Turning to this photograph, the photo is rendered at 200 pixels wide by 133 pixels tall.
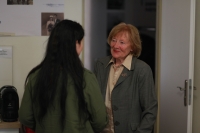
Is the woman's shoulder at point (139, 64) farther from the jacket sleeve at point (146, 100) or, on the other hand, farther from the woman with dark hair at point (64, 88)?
the woman with dark hair at point (64, 88)

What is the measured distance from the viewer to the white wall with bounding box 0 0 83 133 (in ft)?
9.62

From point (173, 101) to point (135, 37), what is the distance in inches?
45.4

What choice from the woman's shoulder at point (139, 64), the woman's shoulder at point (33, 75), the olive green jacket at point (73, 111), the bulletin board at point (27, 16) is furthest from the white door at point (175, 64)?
the woman's shoulder at point (33, 75)

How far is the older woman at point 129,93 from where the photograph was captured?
2045 millimetres

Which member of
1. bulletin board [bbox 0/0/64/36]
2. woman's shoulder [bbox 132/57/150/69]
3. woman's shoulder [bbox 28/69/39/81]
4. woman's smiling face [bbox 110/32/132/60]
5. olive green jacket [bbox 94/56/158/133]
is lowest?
olive green jacket [bbox 94/56/158/133]

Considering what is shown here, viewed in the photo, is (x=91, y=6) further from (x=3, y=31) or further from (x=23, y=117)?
(x=23, y=117)

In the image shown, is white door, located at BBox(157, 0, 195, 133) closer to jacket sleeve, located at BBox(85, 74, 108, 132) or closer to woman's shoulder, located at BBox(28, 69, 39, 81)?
jacket sleeve, located at BBox(85, 74, 108, 132)

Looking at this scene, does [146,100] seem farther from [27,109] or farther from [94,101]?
[27,109]

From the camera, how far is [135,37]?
2117 mm

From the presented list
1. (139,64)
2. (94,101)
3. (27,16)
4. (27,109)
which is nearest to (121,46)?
(139,64)

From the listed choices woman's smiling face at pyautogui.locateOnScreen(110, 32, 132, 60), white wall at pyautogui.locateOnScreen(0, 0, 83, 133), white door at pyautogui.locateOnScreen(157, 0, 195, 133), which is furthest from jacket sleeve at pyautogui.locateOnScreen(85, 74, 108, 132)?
white wall at pyautogui.locateOnScreen(0, 0, 83, 133)

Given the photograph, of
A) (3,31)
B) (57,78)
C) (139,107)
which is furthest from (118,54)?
(3,31)

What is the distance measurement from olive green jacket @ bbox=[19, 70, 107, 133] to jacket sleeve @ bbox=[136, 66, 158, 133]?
395 mm

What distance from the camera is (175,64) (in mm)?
3008
